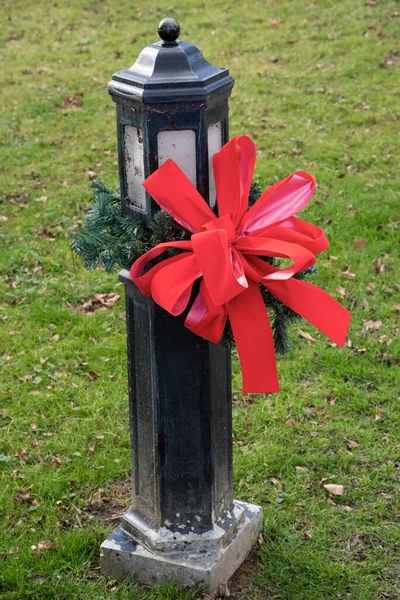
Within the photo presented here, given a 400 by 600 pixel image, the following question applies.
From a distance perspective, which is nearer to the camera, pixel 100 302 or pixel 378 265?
pixel 100 302

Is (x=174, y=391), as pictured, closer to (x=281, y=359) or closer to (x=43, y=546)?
(x=43, y=546)

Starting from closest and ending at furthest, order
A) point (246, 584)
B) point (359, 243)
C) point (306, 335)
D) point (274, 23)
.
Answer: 1. point (246, 584)
2. point (306, 335)
3. point (359, 243)
4. point (274, 23)

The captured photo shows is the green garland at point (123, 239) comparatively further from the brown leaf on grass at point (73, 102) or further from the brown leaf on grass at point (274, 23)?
the brown leaf on grass at point (274, 23)

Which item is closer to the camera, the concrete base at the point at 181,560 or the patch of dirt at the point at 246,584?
the concrete base at the point at 181,560

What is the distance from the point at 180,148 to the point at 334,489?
1955mm

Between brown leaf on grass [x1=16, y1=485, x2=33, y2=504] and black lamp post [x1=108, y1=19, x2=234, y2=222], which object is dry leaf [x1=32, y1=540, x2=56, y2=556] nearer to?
brown leaf on grass [x1=16, y1=485, x2=33, y2=504]

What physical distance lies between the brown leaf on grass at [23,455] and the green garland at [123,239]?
1546mm

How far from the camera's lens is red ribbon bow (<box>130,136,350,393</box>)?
9.11ft

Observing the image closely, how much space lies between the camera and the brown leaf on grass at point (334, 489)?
4023mm

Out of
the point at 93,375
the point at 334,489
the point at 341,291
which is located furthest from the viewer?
the point at 341,291

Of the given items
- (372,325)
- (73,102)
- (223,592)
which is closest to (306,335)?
(372,325)

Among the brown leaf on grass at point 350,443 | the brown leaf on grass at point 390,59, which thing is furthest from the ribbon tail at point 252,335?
the brown leaf on grass at point 390,59

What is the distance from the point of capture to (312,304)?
295 cm

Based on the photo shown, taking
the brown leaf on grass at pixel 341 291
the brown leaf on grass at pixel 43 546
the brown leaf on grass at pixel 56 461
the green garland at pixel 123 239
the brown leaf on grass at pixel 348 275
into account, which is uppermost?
the green garland at pixel 123 239
